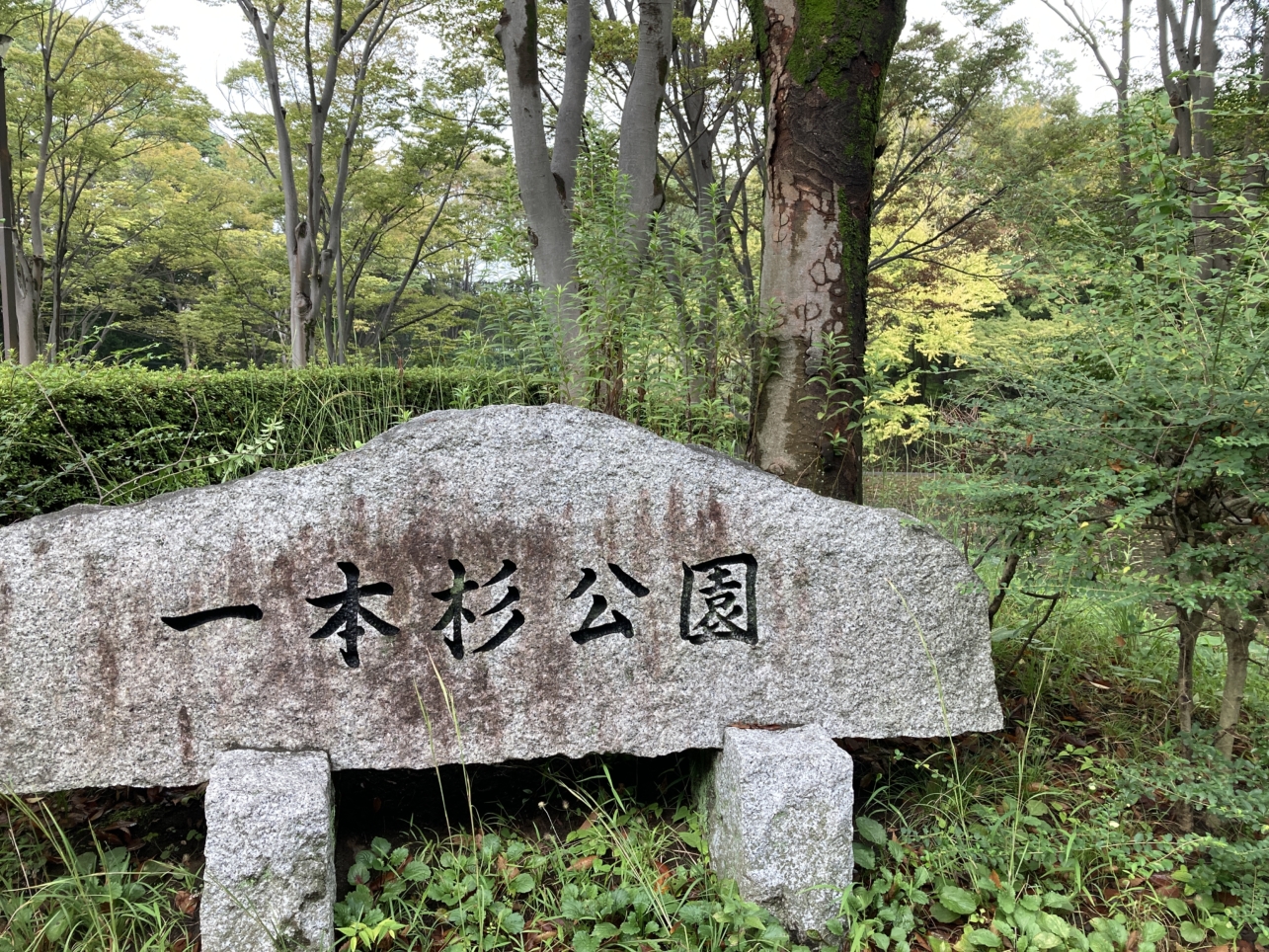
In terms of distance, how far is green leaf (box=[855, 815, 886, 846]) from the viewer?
2221 millimetres

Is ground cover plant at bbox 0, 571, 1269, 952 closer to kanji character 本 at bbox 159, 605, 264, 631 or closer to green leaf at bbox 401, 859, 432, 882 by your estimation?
green leaf at bbox 401, 859, 432, 882

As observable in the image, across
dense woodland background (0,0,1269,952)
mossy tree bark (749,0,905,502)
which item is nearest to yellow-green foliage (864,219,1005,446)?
dense woodland background (0,0,1269,952)

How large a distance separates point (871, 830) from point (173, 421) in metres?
3.71

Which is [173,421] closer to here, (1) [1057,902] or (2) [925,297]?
(1) [1057,902]

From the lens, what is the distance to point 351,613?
205cm

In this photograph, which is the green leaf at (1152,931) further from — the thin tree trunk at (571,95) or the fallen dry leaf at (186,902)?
the thin tree trunk at (571,95)

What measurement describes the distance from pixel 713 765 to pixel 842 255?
6.10 ft

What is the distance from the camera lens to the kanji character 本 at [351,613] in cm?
204

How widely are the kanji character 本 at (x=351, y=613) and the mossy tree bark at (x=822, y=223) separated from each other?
1498 mm

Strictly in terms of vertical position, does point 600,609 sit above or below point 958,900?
above

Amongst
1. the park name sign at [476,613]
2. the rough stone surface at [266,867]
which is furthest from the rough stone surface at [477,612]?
the rough stone surface at [266,867]

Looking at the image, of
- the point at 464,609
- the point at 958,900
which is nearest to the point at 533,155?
the point at 464,609

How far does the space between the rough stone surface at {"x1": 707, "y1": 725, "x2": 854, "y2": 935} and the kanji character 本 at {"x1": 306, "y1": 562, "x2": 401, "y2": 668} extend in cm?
105

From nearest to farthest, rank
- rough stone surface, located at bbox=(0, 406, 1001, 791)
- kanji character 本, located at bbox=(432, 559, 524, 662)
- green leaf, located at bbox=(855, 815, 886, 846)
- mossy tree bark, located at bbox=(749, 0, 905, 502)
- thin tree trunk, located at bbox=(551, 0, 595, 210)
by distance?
rough stone surface, located at bbox=(0, 406, 1001, 791) < kanji character 本, located at bbox=(432, 559, 524, 662) < green leaf, located at bbox=(855, 815, 886, 846) < mossy tree bark, located at bbox=(749, 0, 905, 502) < thin tree trunk, located at bbox=(551, 0, 595, 210)
